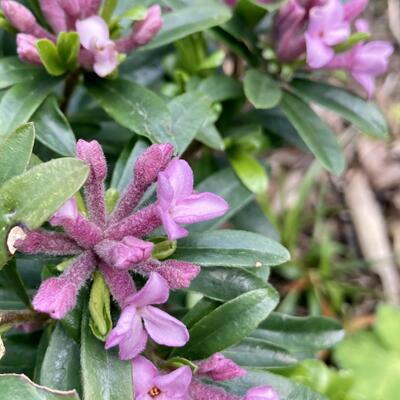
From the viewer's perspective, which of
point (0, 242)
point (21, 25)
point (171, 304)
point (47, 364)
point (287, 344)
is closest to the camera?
point (0, 242)

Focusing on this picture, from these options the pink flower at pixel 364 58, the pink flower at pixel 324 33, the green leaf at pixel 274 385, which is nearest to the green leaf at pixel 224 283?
the green leaf at pixel 274 385

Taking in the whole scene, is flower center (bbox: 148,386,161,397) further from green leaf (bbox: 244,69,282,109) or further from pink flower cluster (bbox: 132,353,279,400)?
green leaf (bbox: 244,69,282,109)

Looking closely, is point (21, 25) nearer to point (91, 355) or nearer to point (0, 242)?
point (0, 242)

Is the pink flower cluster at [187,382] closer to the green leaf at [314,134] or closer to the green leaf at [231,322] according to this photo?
the green leaf at [231,322]

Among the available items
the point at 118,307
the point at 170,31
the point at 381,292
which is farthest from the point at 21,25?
the point at 381,292

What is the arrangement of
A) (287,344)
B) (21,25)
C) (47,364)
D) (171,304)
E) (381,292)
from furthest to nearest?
(381,292), (171,304), (287,344), (21,25), (47,364)

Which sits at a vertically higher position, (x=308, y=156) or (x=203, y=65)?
(x=203, y=65)

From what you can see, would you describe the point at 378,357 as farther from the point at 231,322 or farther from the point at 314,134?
the point at 231,322
